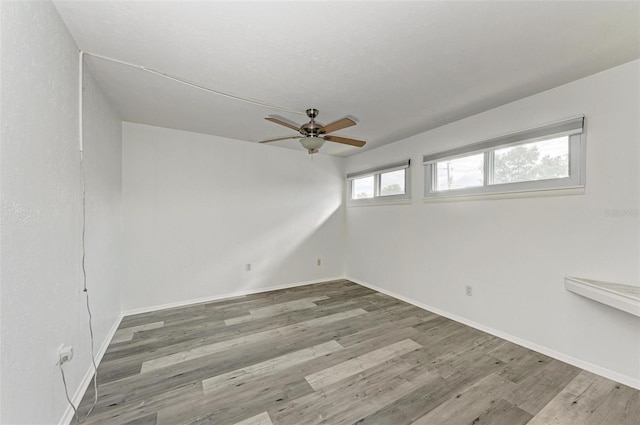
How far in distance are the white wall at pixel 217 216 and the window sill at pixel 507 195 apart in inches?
81.8

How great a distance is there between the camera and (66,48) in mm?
1535

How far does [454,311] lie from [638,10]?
281 centimetres

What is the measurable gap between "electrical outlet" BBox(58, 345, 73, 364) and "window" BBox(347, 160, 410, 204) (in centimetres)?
366

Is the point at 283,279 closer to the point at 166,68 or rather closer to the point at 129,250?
the point at 129,250

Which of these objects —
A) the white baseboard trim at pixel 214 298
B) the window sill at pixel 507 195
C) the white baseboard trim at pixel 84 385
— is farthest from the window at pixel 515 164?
the white baseboard trim at pixel 84 385

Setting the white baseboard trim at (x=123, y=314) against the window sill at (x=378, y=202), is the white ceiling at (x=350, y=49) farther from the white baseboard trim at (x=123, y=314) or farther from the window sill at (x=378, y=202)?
the white baseboard trim at (x=123, y=314)

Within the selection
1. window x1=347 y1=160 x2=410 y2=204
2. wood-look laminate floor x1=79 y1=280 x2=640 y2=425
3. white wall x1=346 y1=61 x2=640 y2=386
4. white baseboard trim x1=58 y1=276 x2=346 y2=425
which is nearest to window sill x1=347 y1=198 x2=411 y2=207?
window x1=347 y1=160 x2=410 y2=204

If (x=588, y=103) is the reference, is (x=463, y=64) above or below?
above

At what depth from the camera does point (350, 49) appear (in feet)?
5.49

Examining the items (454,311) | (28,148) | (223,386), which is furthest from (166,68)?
(454,311)

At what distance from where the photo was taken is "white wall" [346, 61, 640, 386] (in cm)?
186

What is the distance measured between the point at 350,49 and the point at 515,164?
6.79 ft

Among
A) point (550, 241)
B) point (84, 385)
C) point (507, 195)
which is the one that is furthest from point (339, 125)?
point (84, 385)

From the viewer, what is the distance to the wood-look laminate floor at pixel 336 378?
1.56 m
